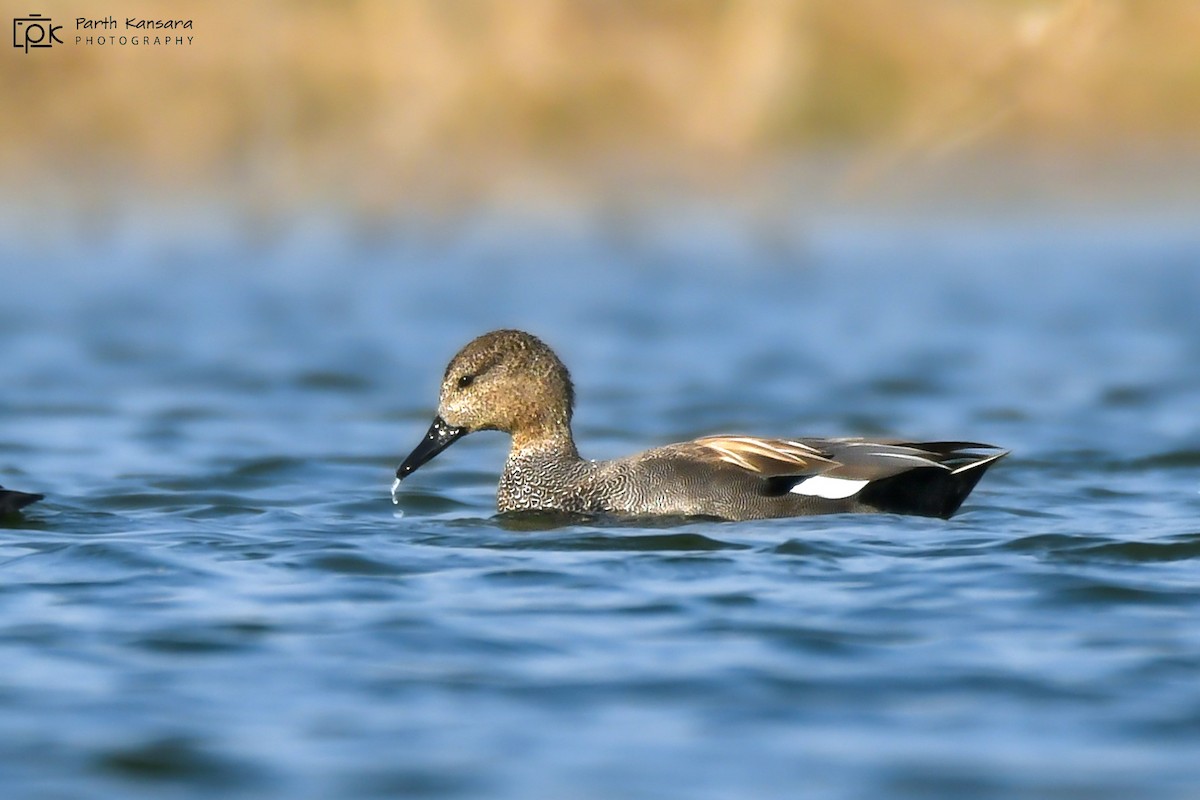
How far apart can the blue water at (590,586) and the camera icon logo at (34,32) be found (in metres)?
3.82

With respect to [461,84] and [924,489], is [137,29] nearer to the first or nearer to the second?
[461,84]

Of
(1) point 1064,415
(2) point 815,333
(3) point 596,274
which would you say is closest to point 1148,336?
(2) point 815,333

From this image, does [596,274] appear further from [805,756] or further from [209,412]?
[805,756]

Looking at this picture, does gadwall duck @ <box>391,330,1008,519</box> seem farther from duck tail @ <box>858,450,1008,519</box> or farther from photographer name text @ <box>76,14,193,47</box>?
photographer name text @ <box>76,14,193,47</box>

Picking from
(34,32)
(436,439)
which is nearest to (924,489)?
(436,439)

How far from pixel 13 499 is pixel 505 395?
1.94 metres

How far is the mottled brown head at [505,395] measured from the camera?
8.09m

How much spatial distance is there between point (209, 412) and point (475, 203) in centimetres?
717

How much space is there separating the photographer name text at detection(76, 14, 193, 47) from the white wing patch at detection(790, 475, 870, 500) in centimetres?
1168

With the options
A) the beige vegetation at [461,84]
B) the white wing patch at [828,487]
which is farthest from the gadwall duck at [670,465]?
the beige vegetation at [461,84]

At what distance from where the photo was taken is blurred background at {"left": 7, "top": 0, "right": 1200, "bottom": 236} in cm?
1781

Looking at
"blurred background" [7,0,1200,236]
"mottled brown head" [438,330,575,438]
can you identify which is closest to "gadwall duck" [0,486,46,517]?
"mottled brown head" [438,330,575,438]

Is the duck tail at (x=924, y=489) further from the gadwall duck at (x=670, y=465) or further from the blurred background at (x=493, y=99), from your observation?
the blurred background at (x=493, y=99)

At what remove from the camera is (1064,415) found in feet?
36.6
